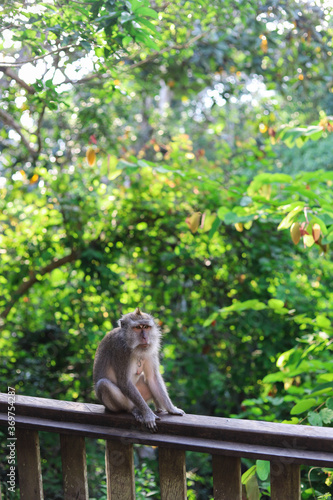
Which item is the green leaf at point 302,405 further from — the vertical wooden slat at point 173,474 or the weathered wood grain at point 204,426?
the vertical wooden slat at point 173,474

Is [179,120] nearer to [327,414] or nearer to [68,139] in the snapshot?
[68,139]

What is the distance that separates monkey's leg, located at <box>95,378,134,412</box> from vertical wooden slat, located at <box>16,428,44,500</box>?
Answer: 1.21 feet

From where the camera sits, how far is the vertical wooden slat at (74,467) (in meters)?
1.57

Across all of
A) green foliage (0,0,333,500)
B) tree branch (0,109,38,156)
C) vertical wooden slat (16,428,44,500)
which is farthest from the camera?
green foliage (0,0,333,500)

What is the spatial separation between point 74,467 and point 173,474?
0.34m

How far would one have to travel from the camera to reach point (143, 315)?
86.1 inches

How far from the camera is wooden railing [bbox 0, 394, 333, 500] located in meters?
1.31

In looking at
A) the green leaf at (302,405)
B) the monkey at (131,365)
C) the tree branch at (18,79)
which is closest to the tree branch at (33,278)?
the tree branch at (18,79)

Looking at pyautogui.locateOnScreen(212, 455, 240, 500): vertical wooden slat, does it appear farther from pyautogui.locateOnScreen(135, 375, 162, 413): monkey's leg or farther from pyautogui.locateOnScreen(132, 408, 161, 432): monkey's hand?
pyautogui.locateOnScreen(135, 375, 162, 413): monkey's leg

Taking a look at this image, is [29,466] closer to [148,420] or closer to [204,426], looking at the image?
[148,420]

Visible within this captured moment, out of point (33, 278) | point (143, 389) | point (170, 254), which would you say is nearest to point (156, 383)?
point (143, 389)

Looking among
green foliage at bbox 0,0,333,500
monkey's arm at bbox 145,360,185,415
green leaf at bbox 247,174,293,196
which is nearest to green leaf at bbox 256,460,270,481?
monkey's arm at bbox 145,360,185,415

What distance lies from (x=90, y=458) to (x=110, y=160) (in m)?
2.43

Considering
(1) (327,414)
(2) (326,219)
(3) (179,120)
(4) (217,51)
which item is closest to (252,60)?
(4) (217,51)
